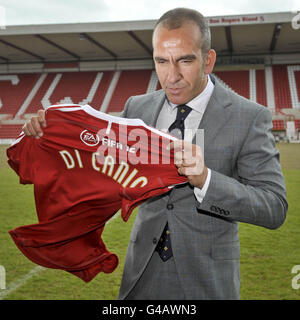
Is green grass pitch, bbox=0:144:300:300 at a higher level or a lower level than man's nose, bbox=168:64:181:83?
lower

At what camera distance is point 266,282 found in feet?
10.9

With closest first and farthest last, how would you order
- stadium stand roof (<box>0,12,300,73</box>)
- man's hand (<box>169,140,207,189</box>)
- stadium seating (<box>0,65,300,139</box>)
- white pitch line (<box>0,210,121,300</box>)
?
man's hand (<box>169,140,207,189</box>), white pitch line (<box>0,210,121,300</box>), stadium stand roof (<box>0,12,300,73</box>), stadium seating (<box>0,65,300,139</box>)

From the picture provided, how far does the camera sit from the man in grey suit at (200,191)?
141 cm

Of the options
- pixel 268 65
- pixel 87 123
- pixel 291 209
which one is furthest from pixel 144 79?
pixel 87 123

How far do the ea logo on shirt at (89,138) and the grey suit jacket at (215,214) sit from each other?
0.35m

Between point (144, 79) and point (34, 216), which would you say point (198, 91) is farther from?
point (144, 79)

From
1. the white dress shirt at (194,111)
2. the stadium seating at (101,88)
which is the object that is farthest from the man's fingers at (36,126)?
the stadium seating at (101,88)

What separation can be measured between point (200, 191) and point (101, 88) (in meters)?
22.0

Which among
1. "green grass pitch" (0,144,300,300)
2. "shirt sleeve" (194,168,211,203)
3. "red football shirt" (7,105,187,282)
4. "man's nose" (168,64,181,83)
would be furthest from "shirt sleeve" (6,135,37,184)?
"green grass pitch" (0,144,300,300)

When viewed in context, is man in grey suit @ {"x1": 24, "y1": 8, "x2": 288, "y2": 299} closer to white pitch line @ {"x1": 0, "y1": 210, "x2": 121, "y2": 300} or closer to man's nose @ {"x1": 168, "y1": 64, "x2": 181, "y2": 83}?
man's nose @ {"x1": 168, "y1": 64, "x2": 181, "y2": 83}

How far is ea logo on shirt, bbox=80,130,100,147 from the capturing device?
5.33 ft

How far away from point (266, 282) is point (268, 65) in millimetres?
20932

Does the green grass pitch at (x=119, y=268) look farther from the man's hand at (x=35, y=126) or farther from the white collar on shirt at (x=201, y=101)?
the white collar on shirt at (x=201, y=101)

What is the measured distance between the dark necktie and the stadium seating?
18737 millimetres
